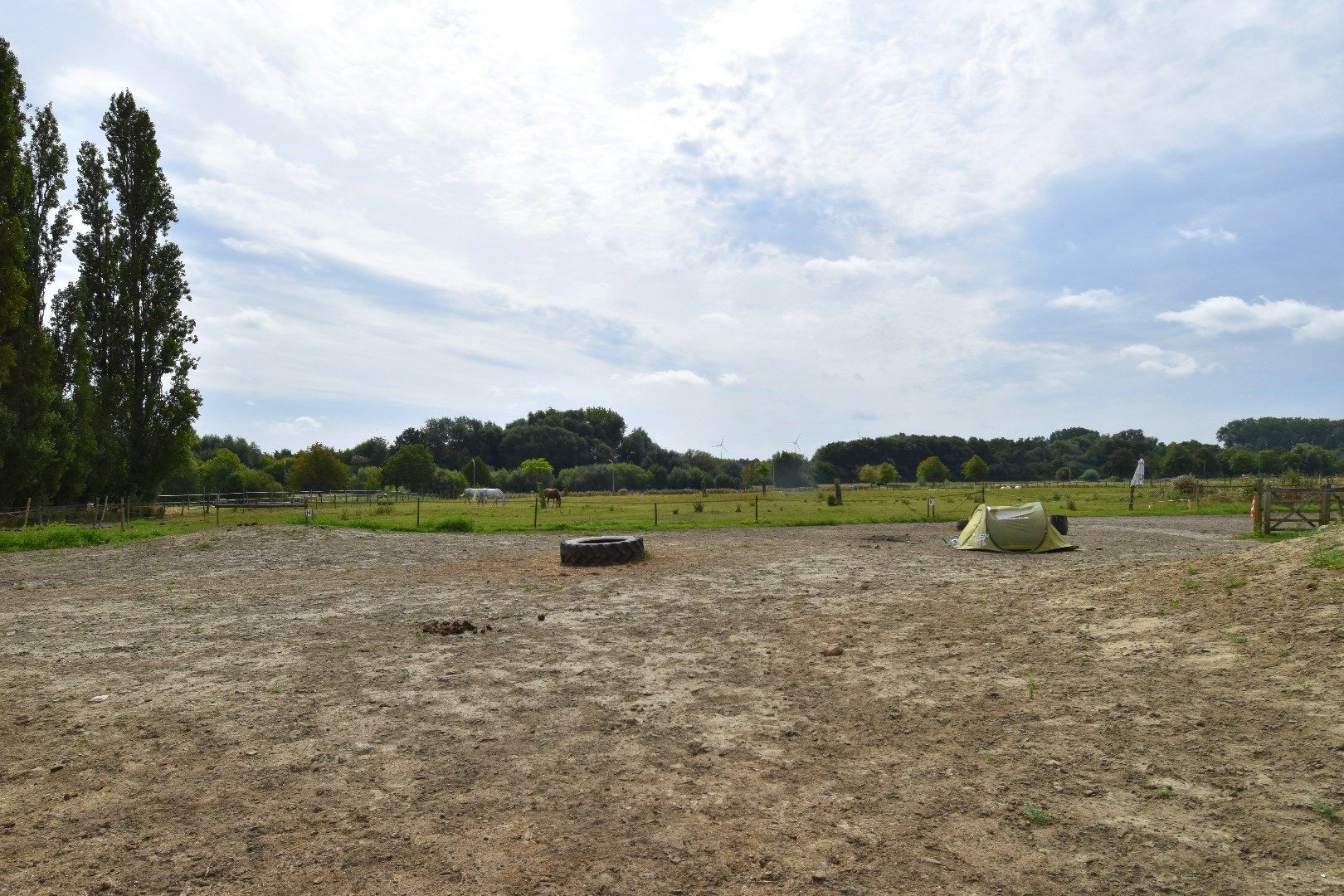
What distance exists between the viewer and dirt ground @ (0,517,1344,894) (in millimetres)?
4082

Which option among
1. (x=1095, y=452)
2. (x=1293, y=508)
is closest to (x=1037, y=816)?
(x=1293, y=508)

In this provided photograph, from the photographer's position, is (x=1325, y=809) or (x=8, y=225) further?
(x=8, y=225)

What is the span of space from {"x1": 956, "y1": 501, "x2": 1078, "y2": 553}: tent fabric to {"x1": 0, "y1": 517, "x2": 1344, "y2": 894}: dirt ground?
8.53 m

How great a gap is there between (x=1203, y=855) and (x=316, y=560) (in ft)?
68.3

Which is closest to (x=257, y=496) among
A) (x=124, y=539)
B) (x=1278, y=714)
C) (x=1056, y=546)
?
(x=124, y=539)

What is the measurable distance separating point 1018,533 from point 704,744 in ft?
56.9

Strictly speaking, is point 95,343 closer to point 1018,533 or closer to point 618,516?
point 618,516

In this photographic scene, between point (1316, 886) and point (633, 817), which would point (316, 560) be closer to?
point (633, 817)

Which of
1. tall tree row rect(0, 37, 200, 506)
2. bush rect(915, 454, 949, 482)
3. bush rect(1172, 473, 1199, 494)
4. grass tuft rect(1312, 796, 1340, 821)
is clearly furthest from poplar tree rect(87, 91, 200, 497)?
bush rect(915, 454, 949, 482)

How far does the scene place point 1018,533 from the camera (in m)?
20.7

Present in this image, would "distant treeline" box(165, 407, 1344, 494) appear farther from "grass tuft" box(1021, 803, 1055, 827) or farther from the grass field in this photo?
"grass tuft" box(1021, 803, 1055, 827)

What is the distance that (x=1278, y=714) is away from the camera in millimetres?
5762

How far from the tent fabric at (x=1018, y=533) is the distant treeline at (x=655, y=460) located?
6554 cm

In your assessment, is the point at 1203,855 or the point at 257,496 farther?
the point at 257,496
